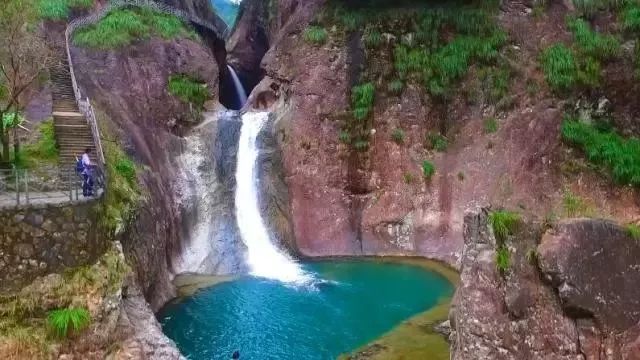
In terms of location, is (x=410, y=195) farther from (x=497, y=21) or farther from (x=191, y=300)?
(x=191, y=300)

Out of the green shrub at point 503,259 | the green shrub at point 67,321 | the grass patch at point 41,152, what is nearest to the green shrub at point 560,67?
the green shrub at point 503,259

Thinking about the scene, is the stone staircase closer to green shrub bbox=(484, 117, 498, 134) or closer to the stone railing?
the stone railing

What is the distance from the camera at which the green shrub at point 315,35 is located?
30781 mm

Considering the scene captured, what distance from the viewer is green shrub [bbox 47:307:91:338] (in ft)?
44.6

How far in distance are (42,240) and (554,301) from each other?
12411 mm

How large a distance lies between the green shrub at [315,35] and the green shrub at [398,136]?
21.3ft

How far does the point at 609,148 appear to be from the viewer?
2464 cm

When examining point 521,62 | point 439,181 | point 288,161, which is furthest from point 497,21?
point 288,161

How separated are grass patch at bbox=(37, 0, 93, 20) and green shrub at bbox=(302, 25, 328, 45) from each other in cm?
1297

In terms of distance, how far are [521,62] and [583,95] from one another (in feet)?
11.2

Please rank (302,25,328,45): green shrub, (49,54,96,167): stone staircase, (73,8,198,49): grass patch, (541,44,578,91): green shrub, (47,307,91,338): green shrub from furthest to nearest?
(302,25,328,45): green shrub
(73,8,198,49): grass patch
(541,44,578,91): green shrub
(49,54,96,167): stone staircase
(47,307,91,338): green shrub

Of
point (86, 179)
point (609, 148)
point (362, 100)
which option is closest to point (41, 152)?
point (86, 179)

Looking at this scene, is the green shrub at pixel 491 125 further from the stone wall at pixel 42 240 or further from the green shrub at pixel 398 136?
the stone wall at pixel 42 240

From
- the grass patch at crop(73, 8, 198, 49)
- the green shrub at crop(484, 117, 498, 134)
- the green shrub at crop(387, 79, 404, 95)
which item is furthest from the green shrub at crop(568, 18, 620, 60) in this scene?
the grass patch at crop(73, 8, 198, 49)
